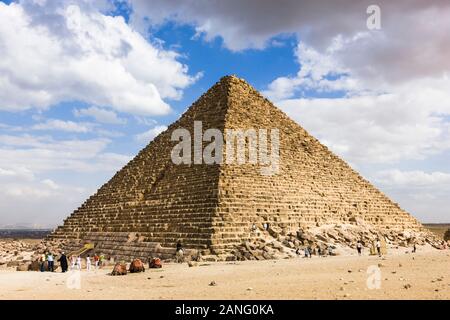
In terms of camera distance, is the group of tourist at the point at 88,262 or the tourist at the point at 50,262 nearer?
the group of tourist at the point at 88,262

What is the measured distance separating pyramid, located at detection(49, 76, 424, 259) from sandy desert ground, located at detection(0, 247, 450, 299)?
18.6 feet

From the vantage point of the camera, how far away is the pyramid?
23328 millimetres

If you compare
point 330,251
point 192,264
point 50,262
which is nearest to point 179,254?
point 192,264

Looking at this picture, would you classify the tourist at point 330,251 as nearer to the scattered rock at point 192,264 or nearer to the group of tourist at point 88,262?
the scattered rock at point 192,264

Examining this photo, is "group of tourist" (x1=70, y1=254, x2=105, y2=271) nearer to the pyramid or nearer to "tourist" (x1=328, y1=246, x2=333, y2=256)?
the pyramid

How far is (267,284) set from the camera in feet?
40.9

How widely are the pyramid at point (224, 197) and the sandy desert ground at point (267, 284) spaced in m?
5.67

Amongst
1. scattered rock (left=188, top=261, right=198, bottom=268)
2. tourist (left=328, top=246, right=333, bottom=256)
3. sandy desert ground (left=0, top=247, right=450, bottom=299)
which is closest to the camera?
sandy desert ground (left=0, top=247, right=450, bottom=299)

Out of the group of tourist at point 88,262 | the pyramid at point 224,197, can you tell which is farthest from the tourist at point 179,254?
the group of tourist at point 88,262

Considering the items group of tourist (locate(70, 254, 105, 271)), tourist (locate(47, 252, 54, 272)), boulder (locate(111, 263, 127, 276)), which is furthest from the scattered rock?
tourist (locate(47, 252, 54, 272))

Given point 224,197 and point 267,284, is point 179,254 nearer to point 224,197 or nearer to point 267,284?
point 224,197

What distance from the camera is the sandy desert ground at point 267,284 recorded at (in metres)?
10.5
